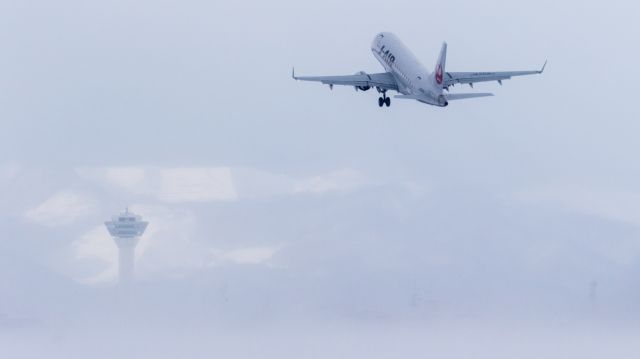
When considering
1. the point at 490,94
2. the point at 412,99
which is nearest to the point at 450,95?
the point at 412,99

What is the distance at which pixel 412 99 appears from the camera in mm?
198250

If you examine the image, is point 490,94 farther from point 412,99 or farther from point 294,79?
point 294,79

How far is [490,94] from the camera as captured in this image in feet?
585

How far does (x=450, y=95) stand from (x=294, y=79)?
80.3ft

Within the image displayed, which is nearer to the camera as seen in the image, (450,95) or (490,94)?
(490,94)

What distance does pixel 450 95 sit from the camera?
650 ft

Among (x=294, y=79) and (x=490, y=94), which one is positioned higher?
(x=294, y=79)

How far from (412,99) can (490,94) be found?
22129 mm

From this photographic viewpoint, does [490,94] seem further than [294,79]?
No

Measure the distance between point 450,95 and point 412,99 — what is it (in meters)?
5.94

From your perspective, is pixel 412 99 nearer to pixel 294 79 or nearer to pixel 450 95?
pixel 450 95

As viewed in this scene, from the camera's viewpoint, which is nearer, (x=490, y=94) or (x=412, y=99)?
(x=490, y=94)

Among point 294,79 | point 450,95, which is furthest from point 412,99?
point 294,79

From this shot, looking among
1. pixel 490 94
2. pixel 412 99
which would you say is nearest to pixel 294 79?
pixel 412 99
